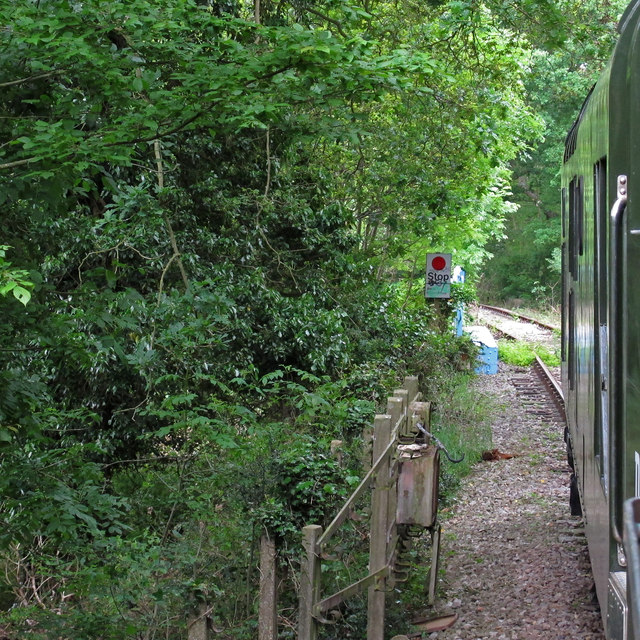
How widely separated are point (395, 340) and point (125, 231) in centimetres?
569

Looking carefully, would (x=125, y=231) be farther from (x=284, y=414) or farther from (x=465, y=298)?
(x=465, y=298)

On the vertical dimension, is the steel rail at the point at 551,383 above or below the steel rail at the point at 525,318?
below

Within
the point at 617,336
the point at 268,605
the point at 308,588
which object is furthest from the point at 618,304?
the point at 268,605

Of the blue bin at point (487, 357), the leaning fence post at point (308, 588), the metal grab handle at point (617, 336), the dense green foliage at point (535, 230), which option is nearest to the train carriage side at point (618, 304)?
the metal grab handle at point (617, 336)

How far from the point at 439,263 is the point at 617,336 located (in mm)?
12629

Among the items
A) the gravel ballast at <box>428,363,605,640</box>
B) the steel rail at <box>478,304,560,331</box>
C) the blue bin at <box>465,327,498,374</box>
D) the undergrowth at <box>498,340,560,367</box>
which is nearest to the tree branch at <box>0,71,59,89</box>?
the gravel ballast at <box>428,363,605,640</box>

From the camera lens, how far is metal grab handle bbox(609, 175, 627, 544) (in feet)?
11.2

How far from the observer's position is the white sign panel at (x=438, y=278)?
52.3ft

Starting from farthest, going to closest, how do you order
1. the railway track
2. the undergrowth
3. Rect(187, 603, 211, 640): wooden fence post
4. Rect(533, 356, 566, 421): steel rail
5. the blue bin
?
1. the undergrowth
2. the blue bin
3. the railway track
4. Rect(533, 356, 566, 421): steel rail
5. Rect(187, 603, 211, 640): wooden fence post

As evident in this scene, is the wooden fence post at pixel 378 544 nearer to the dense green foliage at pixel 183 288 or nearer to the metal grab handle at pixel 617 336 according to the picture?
the dense green foliage at pixel 183 288

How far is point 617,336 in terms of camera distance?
344 cm

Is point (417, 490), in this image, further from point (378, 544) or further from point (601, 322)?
point (601, 322)

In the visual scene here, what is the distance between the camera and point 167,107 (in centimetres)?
573

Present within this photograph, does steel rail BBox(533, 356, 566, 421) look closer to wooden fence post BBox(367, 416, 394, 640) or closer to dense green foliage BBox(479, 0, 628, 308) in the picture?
wooden fence post BBox(367, 416, 394, 640)
